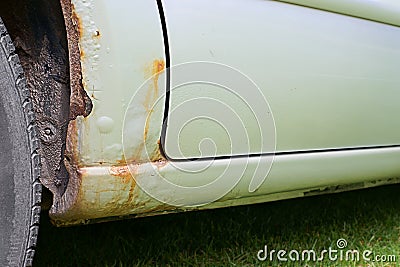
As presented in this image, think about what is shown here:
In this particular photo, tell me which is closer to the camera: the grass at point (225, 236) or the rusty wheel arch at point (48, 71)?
the rusty wheel arch at point (48, 71)

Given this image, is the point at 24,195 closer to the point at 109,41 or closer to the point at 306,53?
the point at 109,41

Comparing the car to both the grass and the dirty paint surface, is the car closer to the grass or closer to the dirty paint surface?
the dirty paint surface

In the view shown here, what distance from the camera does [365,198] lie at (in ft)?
10.8

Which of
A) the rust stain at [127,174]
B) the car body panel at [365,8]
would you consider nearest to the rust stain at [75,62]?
the rust stain at [127,174]

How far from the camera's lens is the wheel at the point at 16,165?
1305mm

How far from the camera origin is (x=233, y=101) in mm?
1602

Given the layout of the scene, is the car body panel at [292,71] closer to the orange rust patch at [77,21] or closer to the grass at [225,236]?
the orange rust patch at [77,21]

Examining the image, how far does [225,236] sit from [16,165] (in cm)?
139

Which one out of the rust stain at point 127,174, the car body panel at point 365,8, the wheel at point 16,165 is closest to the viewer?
the wheel at point 16,165

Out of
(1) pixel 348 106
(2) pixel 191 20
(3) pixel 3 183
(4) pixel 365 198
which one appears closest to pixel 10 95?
(3) pixel 3 183

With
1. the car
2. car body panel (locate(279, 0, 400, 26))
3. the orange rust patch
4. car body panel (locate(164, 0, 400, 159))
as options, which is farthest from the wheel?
car body panel (locate(279, 0, 400, 26))

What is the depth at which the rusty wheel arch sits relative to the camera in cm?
149

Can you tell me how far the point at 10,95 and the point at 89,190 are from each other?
0.25 meters

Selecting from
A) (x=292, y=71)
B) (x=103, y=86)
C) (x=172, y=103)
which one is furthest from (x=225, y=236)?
(x=103, y=86)
